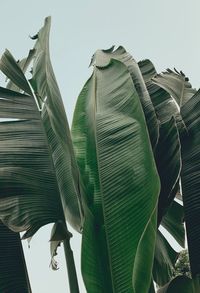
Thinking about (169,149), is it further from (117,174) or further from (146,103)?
(117,174)

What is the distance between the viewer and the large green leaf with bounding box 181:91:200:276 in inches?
97.2

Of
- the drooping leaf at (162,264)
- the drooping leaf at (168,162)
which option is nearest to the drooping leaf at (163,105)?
the drooping leaf at (168,162)

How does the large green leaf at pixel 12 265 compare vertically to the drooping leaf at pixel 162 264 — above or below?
above

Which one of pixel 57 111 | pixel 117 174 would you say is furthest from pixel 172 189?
pixel 57 111

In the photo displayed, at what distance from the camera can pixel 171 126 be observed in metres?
2.50

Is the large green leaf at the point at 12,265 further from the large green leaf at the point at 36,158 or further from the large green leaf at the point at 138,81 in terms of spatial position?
the large green leaf at the point at 138,81

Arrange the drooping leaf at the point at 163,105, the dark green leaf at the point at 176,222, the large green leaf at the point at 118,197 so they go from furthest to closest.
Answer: the dark green leaf at the point at 176,222 < the drooping leaf at the point at 163,105 < the large green leaf at the point at 118,197

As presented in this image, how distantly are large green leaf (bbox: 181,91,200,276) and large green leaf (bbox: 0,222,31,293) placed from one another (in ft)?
2.65

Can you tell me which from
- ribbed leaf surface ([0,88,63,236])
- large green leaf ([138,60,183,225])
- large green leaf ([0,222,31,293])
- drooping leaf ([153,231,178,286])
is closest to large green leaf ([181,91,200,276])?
large green leaf ([138,60,183,225])

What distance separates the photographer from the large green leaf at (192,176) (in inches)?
97.2

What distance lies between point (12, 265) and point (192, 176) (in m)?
0.97

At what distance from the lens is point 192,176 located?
102 inches

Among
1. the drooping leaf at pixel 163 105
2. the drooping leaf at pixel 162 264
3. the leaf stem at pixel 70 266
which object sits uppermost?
the drooping leaf at pixel 163 105

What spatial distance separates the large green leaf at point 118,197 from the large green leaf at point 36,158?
11 centimetres
